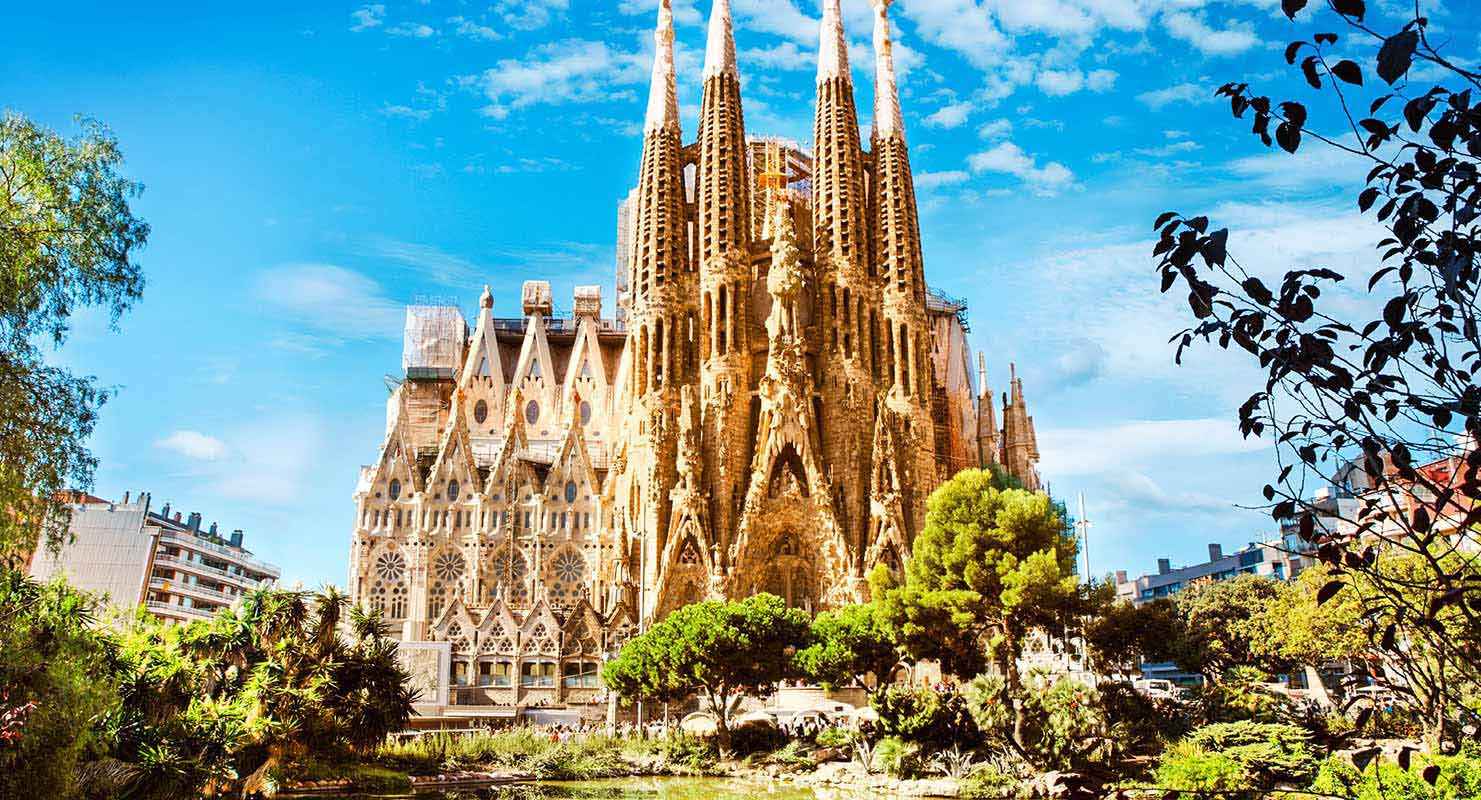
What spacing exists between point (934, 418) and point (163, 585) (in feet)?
143

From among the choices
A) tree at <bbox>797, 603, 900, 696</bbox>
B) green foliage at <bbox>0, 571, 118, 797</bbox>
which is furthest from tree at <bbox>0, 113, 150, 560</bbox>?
tree at <bbox>797, 603, 900, 696</bbox>

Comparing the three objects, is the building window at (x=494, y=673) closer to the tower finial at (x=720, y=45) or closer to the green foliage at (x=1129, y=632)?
the green foliage at (x=1129, y=632)

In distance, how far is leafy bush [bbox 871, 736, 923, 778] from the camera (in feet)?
91.8

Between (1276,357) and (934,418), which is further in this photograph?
(934,418)

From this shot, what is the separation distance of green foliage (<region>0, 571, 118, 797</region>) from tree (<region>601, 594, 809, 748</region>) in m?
21.6

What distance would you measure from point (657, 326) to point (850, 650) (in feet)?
76.9

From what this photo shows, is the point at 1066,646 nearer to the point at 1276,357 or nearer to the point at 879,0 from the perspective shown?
the point at 1276,357

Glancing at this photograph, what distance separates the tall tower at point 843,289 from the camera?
52312 millimetres

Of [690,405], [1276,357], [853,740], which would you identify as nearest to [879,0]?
[690,405]

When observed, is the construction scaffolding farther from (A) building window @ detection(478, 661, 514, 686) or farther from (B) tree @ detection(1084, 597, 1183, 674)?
(B) tree @ detection(1084, 597, 1183, 674)

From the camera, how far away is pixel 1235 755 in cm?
2044

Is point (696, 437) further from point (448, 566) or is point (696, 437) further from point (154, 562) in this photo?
point (154, 562)

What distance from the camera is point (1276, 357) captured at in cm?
507

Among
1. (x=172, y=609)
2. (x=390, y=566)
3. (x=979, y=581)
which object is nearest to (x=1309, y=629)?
(x=979, y=581)
